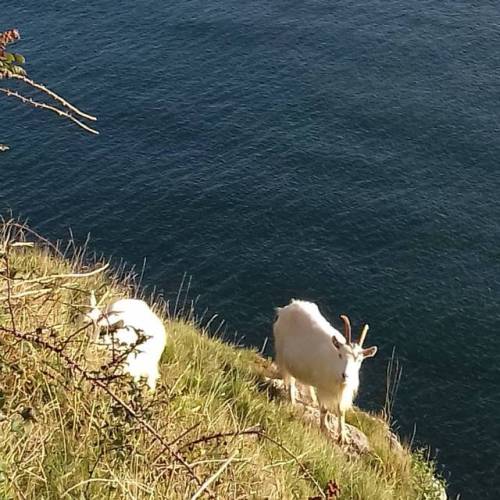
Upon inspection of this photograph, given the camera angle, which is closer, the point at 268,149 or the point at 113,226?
the point at 113,226

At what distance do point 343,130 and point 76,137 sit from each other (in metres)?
14.2

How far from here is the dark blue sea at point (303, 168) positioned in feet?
101

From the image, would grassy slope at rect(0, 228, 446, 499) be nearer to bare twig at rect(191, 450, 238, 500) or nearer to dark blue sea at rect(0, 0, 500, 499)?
bare twig at rect(191, 450, 238, 500)

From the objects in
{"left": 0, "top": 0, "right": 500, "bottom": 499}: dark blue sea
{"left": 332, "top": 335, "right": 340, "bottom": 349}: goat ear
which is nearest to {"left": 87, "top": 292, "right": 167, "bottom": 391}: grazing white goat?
{"left": 332, "top": 335, "right": 340, "bottom": 349}: goat ear

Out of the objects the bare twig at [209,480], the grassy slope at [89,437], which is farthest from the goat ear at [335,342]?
the bare twig at [209,480]

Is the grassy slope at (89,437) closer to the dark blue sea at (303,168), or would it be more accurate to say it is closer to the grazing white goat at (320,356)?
the grazing white goat at (320,356)

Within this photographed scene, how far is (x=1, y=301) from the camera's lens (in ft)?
18.8

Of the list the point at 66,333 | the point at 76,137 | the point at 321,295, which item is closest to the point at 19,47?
the point at 76,137

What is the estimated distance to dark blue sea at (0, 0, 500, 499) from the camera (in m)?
30.8

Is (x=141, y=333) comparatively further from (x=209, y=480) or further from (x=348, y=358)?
(x=348, y=358)

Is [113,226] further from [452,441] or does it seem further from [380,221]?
Result: [452,441]

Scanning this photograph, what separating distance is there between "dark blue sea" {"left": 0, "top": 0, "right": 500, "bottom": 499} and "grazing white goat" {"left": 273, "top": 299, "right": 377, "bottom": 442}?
39.5 ft

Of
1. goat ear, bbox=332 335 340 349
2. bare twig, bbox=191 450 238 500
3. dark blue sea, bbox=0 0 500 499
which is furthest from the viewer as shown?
dark blue sea, bbox=0 0 500 499

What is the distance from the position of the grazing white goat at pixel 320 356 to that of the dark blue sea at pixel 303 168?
474 inches
